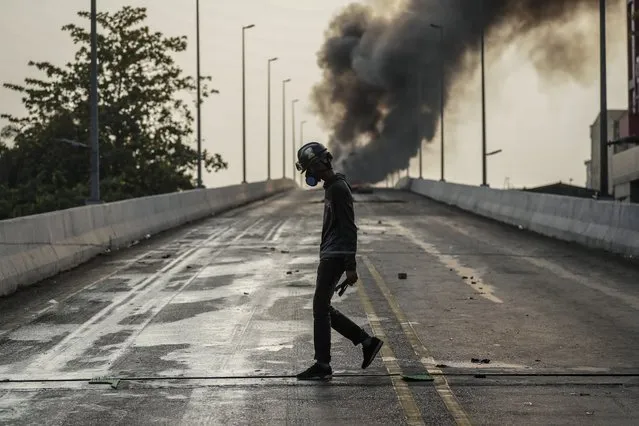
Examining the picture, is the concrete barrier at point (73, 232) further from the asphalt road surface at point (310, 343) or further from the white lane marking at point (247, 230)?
the white lane marking at point (247, 230)

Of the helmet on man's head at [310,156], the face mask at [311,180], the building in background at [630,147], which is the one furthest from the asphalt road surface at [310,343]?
the building in background at [630,147]

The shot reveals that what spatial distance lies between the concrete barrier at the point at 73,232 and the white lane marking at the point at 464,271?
20.9 ft

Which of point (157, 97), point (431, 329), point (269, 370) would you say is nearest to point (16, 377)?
point (269, 370)

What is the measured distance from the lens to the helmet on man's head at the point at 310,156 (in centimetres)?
995

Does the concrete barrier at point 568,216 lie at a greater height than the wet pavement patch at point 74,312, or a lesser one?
greater

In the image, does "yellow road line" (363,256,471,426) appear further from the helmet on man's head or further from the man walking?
the helmet on man's head

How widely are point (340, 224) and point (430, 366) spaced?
1.48 metres

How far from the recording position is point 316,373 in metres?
9.96

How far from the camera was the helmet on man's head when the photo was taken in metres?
9.95

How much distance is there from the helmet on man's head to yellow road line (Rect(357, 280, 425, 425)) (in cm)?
182

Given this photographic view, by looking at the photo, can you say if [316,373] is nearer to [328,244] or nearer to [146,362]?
[328,244]

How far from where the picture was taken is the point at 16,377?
33.6 feet

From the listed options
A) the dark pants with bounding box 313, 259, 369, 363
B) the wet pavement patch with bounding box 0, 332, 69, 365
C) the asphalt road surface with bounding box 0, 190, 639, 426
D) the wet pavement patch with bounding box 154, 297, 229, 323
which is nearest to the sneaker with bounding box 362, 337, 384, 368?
the asphalt road surface with bounding box 0, 190, 639, 426

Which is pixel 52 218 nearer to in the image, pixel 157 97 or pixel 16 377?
pixel 16 377
